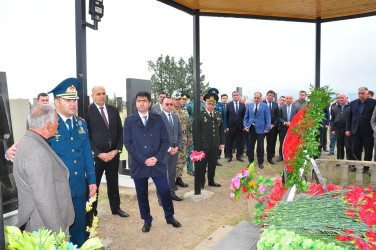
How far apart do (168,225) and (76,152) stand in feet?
6.71

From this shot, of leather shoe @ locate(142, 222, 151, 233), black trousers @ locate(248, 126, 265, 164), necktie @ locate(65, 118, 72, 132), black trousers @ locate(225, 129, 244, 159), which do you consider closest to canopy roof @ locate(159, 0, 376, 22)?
necktie @ locate(65, 118, 72, 132)

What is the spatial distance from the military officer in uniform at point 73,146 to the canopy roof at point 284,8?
2532 millimetres

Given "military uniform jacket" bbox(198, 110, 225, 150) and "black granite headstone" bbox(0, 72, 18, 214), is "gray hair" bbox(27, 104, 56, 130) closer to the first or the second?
"black granite headstone" bbox(0, 72, 18, 214)

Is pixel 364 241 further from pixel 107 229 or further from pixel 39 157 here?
pixel 107 229

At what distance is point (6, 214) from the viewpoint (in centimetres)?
342

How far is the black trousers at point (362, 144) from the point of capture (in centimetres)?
649

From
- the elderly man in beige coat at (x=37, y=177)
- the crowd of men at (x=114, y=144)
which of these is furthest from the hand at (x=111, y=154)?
the elderly man in beige coat at (x=37, y=177)

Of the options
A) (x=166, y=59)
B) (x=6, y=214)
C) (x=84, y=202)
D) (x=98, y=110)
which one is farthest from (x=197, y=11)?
(x=166, y=59)

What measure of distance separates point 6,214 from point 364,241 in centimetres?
370

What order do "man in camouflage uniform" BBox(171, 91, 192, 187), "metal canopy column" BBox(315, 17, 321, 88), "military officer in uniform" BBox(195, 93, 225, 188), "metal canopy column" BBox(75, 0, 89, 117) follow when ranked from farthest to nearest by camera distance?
"man in camouflage uniform" BBox(171, 91, 192, 187) < "military officer in uniform" BBox(195, 93, 225, 188) < "metal canopy column" BBox(315, 17, 321, 88) < "metal canopy column" BBox(75, 0, 89, 117)

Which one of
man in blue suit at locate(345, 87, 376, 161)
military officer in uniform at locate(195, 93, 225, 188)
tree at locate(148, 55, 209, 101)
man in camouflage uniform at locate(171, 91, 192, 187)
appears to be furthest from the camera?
tree at locate(148, 55, 209, 101)

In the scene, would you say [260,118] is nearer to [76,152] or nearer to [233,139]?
[233,139]

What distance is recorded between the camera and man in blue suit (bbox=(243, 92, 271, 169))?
25.4ft

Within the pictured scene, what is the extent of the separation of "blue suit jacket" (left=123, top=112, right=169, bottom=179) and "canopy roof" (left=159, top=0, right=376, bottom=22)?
79.3 inches
